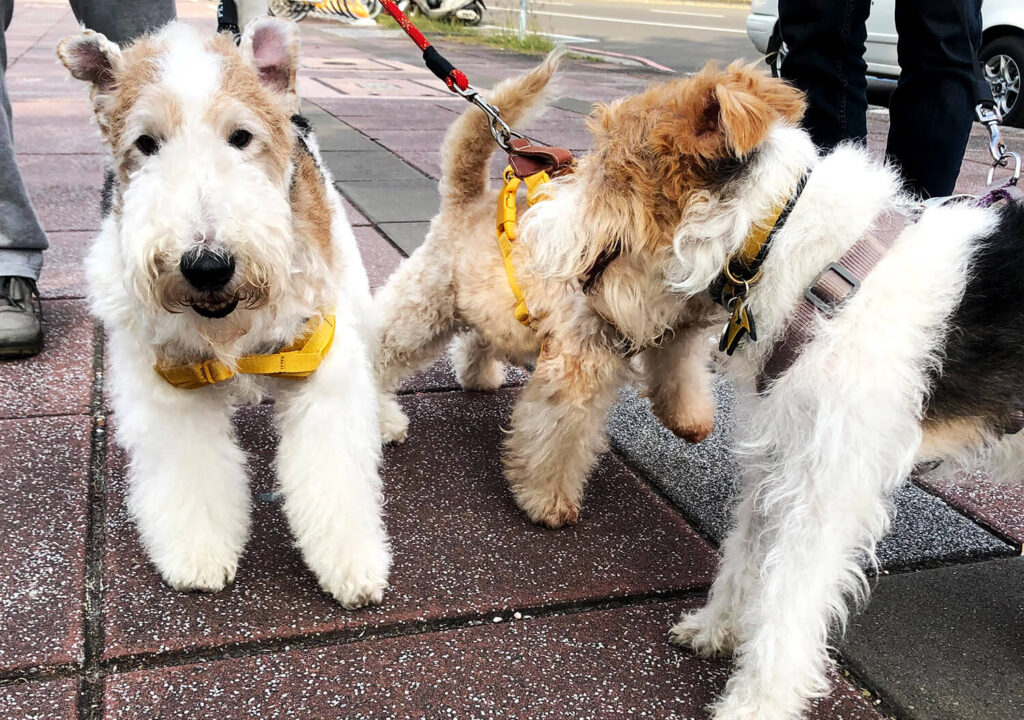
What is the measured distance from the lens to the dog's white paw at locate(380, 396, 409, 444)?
344 cm

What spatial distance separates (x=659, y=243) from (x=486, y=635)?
120 cm

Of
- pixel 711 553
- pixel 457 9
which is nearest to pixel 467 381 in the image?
pixel 711 553

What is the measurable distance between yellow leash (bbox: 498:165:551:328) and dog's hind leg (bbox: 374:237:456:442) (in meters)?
0.35

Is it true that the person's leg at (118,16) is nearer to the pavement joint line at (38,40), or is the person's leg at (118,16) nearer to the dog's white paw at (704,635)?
the dog's white paw at (704,635)

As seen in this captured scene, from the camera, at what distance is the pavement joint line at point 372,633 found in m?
2.24

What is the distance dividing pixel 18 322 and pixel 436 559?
2299 millimetres

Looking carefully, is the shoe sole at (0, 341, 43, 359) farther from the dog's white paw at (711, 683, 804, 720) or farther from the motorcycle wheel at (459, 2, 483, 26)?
the motorcycle wheel at (459, 2, 483, 26)

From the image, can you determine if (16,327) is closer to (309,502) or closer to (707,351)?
(309,502)

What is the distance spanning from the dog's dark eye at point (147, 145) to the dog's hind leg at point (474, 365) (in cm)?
178

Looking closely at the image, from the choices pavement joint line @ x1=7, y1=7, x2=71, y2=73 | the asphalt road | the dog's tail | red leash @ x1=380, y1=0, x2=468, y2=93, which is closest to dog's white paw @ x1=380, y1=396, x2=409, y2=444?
the dog's tail

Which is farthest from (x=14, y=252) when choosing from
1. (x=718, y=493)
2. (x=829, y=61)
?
(x=829, y=61)

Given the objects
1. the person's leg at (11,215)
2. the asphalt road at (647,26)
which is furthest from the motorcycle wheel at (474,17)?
the person's leg at (11,215)

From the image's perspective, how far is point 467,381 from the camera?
13.1 feet

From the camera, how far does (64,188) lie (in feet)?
20.8
